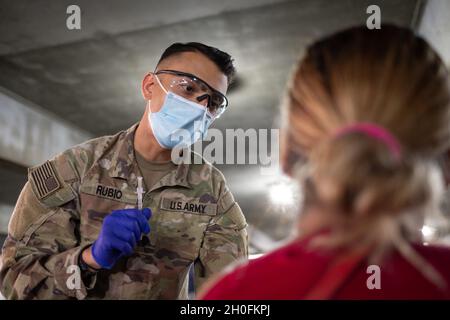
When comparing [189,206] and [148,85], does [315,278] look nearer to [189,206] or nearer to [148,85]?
[189,206]

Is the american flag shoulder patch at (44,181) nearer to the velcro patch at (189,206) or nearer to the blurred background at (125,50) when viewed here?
the velcro patch at (189,206)

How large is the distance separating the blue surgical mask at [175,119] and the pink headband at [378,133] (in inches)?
47.9

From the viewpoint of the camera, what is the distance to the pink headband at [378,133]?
0.69 meters

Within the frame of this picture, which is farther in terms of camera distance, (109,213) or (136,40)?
(136,40)

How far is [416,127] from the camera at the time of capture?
705mm

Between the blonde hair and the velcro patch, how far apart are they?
3.40 ft

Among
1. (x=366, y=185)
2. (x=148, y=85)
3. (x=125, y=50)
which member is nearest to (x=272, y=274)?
(x=366, y=185)

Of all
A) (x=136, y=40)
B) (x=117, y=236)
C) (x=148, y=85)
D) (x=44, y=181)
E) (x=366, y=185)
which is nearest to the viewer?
(x=366, y=185)

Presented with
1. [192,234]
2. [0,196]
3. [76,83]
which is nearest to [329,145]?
[192,234]

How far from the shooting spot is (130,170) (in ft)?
5.92

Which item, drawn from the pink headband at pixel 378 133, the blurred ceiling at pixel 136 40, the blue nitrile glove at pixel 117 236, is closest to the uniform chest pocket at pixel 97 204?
the blue nitrile glove at pixel 117 236

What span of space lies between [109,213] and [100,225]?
0.05 metres
